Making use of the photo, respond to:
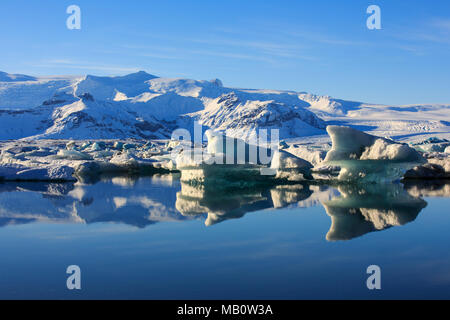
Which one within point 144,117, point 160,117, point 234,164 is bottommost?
point 234,164

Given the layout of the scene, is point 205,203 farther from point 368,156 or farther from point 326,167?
point 326,167

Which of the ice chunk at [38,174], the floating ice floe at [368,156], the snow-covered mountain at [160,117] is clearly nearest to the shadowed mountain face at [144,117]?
the snow-covered mountain at [160,117]

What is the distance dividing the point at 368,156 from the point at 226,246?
6533 millimetres

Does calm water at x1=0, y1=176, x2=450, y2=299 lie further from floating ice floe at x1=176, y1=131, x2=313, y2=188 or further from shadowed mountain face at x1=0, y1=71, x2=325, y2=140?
shadowed mountain face at x1=0, y1=71, x2=325, y2=140

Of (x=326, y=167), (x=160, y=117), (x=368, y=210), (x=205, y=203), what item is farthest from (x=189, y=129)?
(x=368, y=210)

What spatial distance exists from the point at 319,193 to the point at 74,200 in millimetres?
5461

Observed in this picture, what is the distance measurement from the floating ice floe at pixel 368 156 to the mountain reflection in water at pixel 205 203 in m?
0.37

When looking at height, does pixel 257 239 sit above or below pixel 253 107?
below

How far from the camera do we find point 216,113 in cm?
5622

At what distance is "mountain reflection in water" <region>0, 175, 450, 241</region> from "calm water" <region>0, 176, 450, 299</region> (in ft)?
0.11

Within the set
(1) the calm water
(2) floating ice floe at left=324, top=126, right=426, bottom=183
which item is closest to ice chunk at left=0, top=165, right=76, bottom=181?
(1) the calm water

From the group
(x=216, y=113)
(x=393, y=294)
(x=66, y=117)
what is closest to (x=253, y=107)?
(x=216, y=113)

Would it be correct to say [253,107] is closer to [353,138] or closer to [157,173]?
[157,173]

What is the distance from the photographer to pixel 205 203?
8930 mm
